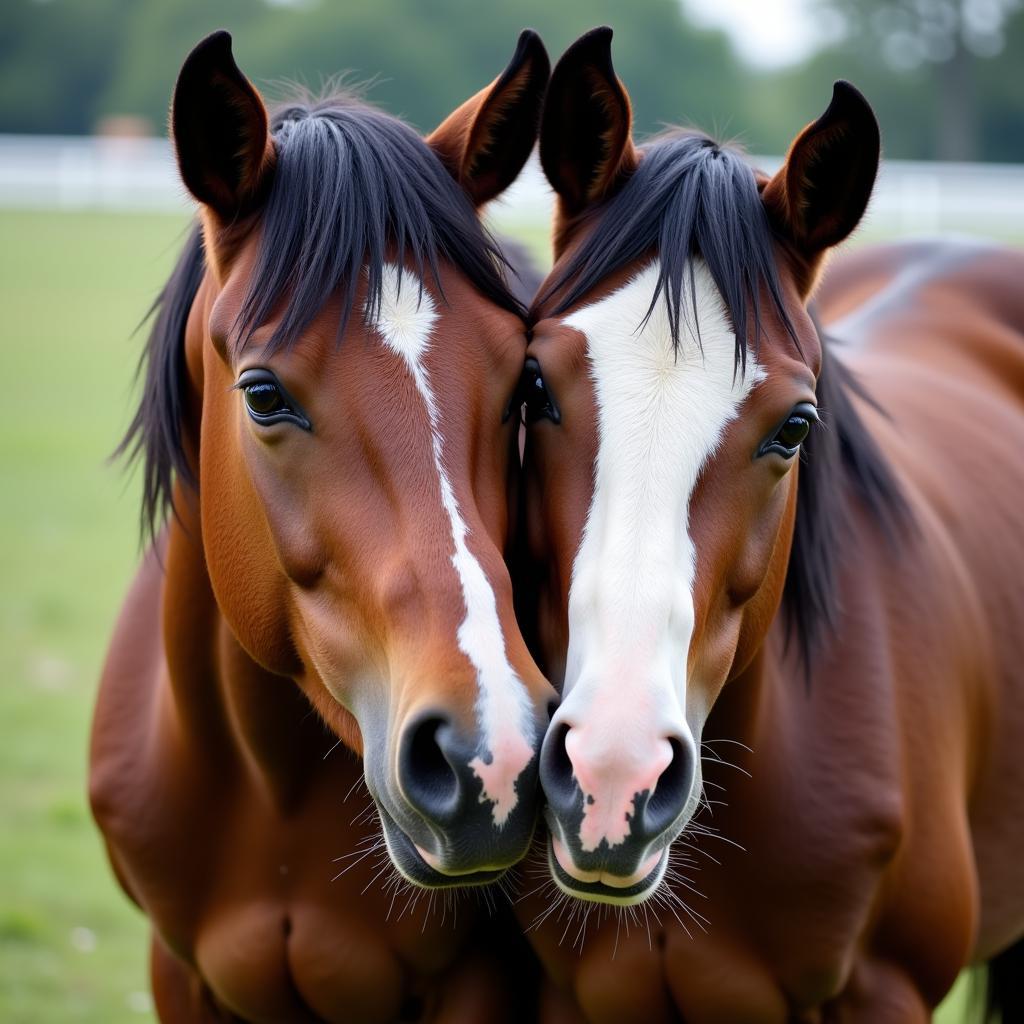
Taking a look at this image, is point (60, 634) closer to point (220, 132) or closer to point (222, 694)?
point (222, 694)

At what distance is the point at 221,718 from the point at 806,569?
52.4 inches

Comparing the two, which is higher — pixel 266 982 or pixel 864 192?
pixel 864 192

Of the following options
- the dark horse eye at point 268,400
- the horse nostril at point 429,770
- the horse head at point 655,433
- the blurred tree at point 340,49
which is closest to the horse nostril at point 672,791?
the horse head at point 655,433

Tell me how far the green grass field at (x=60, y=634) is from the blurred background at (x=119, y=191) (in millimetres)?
17

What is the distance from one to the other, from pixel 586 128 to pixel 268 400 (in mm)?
884

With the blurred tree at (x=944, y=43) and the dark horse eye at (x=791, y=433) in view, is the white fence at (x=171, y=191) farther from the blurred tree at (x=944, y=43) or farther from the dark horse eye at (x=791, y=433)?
the dark horse eye at (x=791, y=433)

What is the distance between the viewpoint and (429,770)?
2.16 m

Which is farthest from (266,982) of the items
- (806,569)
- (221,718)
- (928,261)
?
(928,261)

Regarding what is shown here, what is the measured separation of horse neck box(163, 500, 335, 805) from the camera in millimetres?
2871

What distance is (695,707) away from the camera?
239cm

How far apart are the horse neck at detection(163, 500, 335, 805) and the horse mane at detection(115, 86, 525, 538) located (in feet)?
2.20

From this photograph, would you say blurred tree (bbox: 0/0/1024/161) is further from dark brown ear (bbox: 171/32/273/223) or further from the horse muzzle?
the horse muzzle

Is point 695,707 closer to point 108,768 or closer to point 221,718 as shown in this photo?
point 221,718

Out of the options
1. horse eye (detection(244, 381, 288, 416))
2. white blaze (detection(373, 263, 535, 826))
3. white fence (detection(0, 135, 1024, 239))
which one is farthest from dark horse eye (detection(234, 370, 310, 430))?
white fence (detection(0, 135, 1024, 239))
